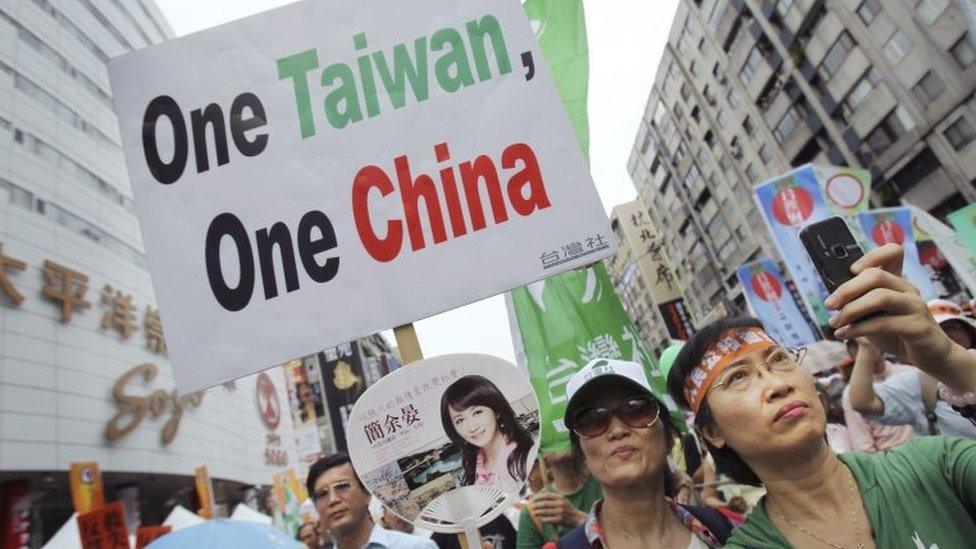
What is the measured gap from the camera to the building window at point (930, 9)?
19297 mm

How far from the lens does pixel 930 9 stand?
1983 cm

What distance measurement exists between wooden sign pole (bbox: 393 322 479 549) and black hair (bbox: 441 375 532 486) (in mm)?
172

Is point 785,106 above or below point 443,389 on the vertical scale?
above

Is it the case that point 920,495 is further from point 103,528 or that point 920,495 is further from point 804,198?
point 804,198

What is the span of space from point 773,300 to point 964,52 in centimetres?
1368

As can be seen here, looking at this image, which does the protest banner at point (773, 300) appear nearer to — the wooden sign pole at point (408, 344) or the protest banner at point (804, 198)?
the protest banner at point (804, 198)

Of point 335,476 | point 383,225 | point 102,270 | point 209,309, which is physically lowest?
point 335,476

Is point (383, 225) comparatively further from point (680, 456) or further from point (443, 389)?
point (680, 456)

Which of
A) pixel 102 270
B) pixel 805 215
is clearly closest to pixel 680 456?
pixel 805 215

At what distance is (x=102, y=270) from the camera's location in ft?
58.1

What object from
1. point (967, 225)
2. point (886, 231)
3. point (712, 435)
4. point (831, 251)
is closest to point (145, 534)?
point (712, 435)

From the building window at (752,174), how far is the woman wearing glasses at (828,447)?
35.2 m

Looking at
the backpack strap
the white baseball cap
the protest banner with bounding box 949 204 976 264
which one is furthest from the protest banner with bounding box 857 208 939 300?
the backpack strap

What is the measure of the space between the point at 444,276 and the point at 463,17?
109 cm
